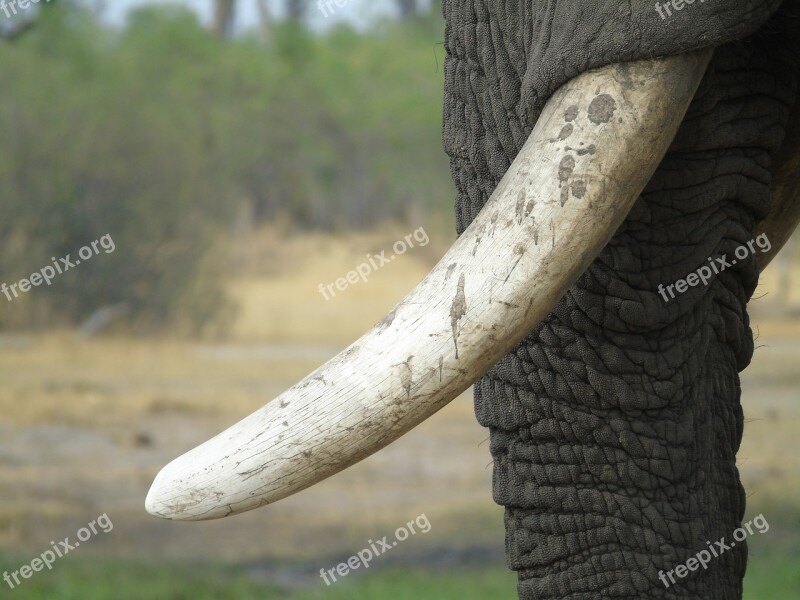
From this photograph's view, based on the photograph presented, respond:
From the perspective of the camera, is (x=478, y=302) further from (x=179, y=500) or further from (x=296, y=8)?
(x=296, y=8)

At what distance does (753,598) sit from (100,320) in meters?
5.68

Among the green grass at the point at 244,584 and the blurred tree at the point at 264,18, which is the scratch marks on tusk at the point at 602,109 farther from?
the blurred tree at the point at 264,18

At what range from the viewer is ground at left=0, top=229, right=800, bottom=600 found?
527cm

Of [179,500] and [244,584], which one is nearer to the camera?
[179,500]

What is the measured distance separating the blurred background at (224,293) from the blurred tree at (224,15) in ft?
0.12

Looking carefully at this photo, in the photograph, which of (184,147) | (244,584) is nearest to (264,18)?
(184,147)

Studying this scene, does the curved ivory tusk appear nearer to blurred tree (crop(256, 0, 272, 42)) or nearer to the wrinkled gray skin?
the wrinkled gray skin

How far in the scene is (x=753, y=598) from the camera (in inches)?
189

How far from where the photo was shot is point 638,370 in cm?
171

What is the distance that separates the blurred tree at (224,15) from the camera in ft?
45.1

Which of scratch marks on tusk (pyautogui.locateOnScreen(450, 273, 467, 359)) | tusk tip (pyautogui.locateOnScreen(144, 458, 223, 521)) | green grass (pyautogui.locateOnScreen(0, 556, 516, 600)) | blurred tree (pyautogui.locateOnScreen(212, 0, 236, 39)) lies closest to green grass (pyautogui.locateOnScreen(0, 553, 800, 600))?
green grass (pyautogui.locateOnScreen(0, 556, 516, 600))

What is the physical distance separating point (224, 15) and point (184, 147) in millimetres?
4545

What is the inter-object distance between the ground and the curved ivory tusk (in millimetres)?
3563

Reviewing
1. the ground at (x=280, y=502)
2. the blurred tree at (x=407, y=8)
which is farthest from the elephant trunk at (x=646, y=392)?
the blurred tree at (x=407, y=8)
